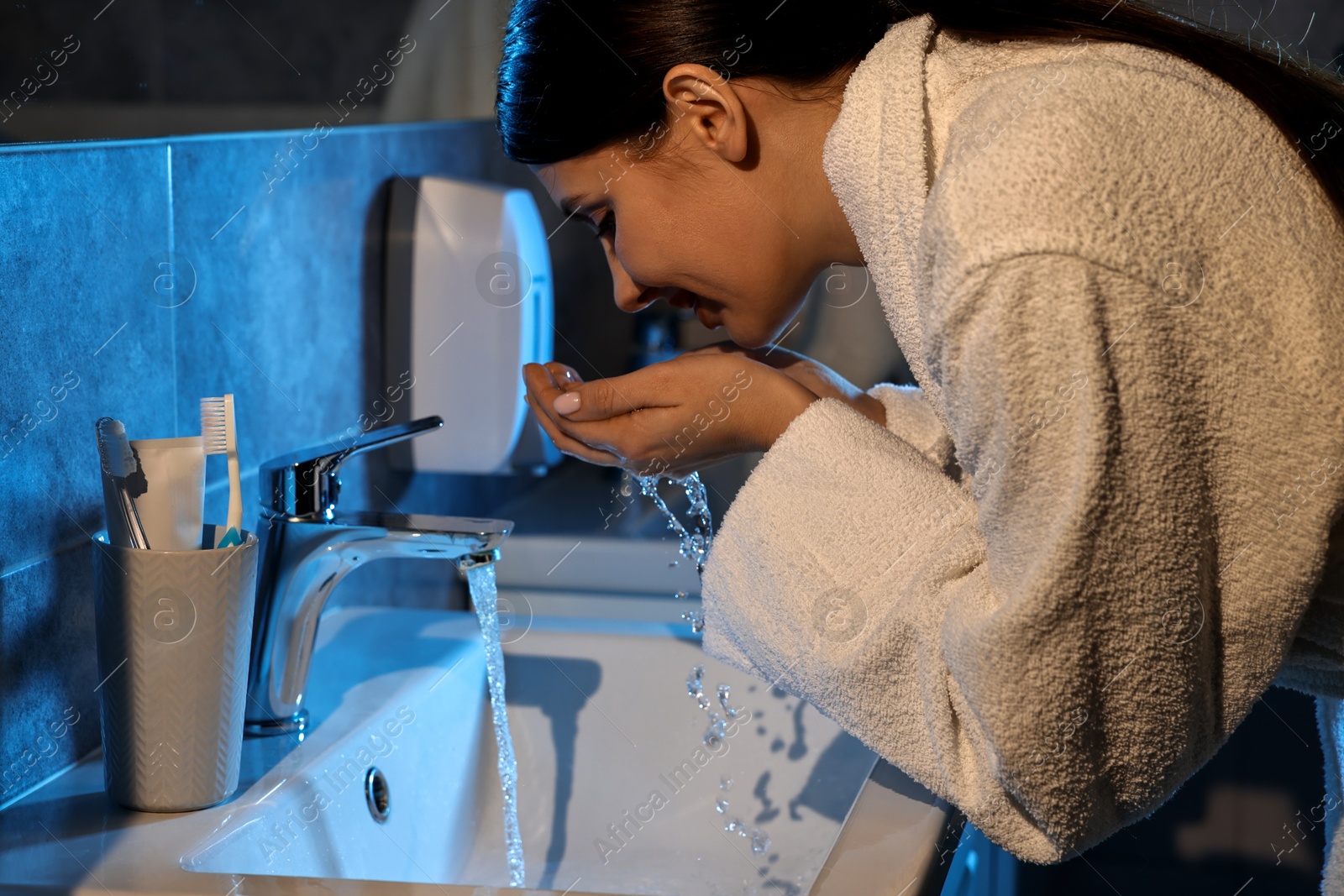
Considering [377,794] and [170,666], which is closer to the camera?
[170,666]

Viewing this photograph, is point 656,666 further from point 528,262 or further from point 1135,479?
point 1135,479

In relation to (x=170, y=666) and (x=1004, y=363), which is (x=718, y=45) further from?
(x=170, y=666)

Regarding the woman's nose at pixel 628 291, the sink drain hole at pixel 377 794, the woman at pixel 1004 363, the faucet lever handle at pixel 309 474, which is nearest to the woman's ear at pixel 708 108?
the woman at pixel 1004 363

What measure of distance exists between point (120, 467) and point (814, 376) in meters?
0.47

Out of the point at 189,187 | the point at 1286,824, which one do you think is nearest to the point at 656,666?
the point at 189,187

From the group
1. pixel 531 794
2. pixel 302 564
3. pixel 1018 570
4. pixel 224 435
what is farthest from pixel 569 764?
pixel 1018 570

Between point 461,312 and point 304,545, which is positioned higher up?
point 461,312

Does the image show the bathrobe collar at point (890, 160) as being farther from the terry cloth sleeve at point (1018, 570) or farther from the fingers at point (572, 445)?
the fingers at point (572, 445)

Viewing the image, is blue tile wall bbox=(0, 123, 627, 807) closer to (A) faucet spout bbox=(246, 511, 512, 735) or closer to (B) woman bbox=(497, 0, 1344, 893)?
(A) faucet spout bbox=(246, 511, 512, 735)

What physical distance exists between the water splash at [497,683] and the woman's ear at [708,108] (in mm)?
307

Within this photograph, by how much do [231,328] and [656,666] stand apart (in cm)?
43

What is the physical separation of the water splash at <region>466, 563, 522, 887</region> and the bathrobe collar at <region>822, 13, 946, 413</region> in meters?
0.32

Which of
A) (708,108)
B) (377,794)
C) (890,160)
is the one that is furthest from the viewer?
(377,794)

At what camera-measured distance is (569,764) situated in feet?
3.10
